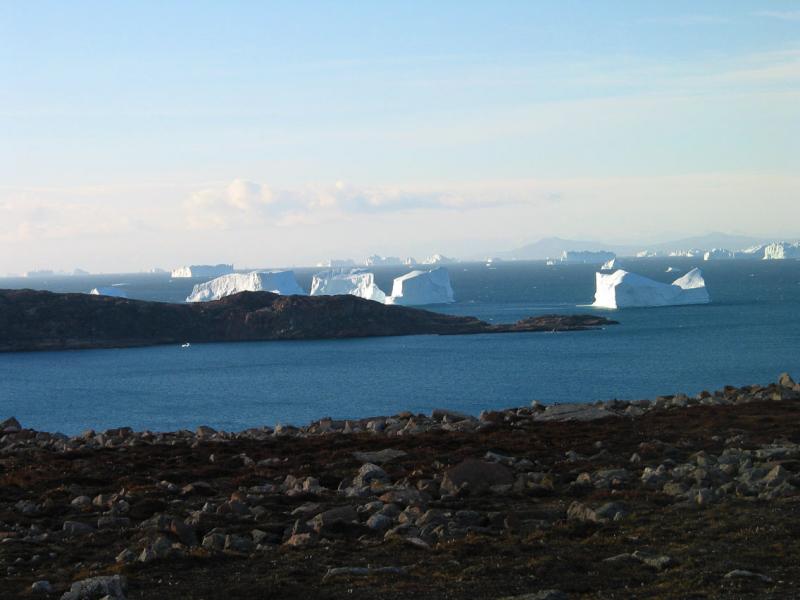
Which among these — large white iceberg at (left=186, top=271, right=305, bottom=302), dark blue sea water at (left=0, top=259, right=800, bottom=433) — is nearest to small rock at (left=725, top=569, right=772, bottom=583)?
dark blue sea water at (left=0, top=259, right=800, bottom=433)

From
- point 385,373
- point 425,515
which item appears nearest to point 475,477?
point 425,515

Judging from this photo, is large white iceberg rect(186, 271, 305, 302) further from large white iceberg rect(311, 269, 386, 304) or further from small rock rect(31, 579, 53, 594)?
small rock rect(31, 579, 53, 594)

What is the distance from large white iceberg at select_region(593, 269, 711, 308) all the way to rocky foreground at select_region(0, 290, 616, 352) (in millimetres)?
18938

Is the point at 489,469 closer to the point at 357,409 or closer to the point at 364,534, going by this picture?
the point at 364,534

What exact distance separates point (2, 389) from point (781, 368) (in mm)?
53978

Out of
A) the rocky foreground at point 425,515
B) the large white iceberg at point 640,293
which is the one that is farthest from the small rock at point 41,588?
the large white iceberg at point 640,293

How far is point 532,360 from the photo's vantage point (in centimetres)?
7662

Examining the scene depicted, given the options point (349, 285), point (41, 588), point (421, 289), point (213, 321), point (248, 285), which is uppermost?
point (248, 285)

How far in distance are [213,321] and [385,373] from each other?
43.1 metres

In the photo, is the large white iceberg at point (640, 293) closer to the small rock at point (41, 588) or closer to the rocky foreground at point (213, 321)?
the rocky foreground at point (213, 321)

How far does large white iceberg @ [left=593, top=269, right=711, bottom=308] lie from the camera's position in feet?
420

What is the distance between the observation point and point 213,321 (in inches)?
4358

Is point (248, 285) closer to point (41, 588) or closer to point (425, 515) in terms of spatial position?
point (425, 515)

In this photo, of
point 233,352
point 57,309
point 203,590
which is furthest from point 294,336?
point 203,590
